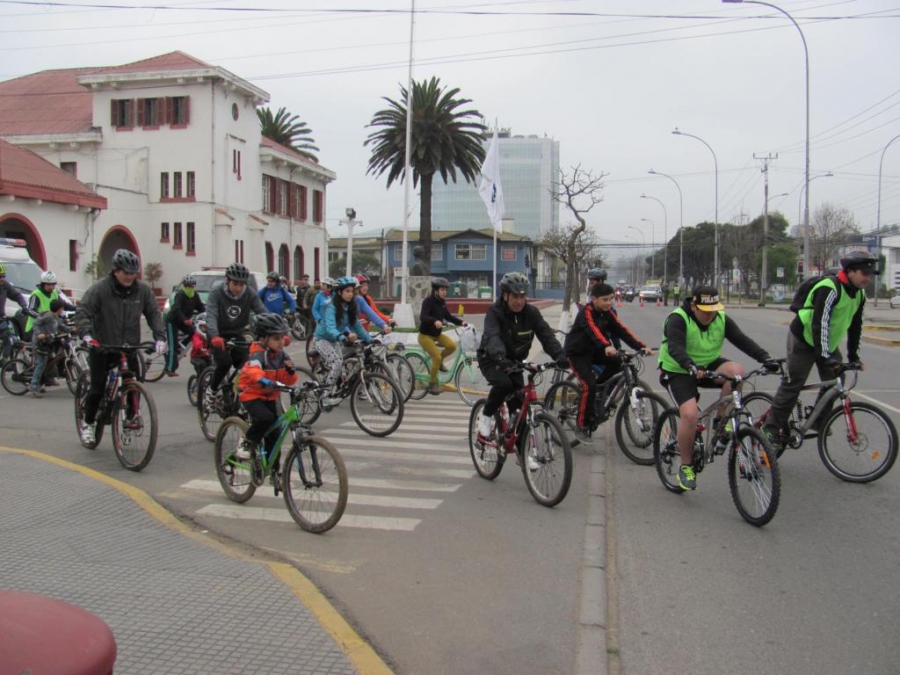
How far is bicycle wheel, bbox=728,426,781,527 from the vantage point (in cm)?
592

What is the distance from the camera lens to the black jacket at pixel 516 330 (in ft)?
24.2

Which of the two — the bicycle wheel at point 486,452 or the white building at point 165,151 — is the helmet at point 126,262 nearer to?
the bicycle wheel at point 486,452

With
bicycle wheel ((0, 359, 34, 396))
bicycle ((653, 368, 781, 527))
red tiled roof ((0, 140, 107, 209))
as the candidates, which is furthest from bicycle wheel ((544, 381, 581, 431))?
red tiled roof ((0, 140, 107, 209))

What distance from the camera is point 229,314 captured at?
361 inches

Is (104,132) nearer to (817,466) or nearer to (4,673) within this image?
(817,466)

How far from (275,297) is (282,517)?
889 cm

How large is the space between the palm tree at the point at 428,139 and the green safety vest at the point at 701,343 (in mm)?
35047

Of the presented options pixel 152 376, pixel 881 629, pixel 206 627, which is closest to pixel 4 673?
pixel 206 627

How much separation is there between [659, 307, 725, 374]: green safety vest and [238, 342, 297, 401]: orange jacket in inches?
122

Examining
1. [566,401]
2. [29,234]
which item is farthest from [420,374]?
[29,234]

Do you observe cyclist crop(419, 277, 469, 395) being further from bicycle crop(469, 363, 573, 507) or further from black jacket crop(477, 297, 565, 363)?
bicycle crop(469, 363, 573, 507)

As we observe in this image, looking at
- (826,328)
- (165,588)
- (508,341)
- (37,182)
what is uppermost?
(37,182)

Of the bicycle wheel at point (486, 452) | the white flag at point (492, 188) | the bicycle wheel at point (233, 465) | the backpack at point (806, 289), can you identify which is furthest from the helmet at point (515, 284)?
Answer: the white flag at point (492, 188)

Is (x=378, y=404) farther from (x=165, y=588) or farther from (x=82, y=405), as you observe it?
(x=165, y=588)
